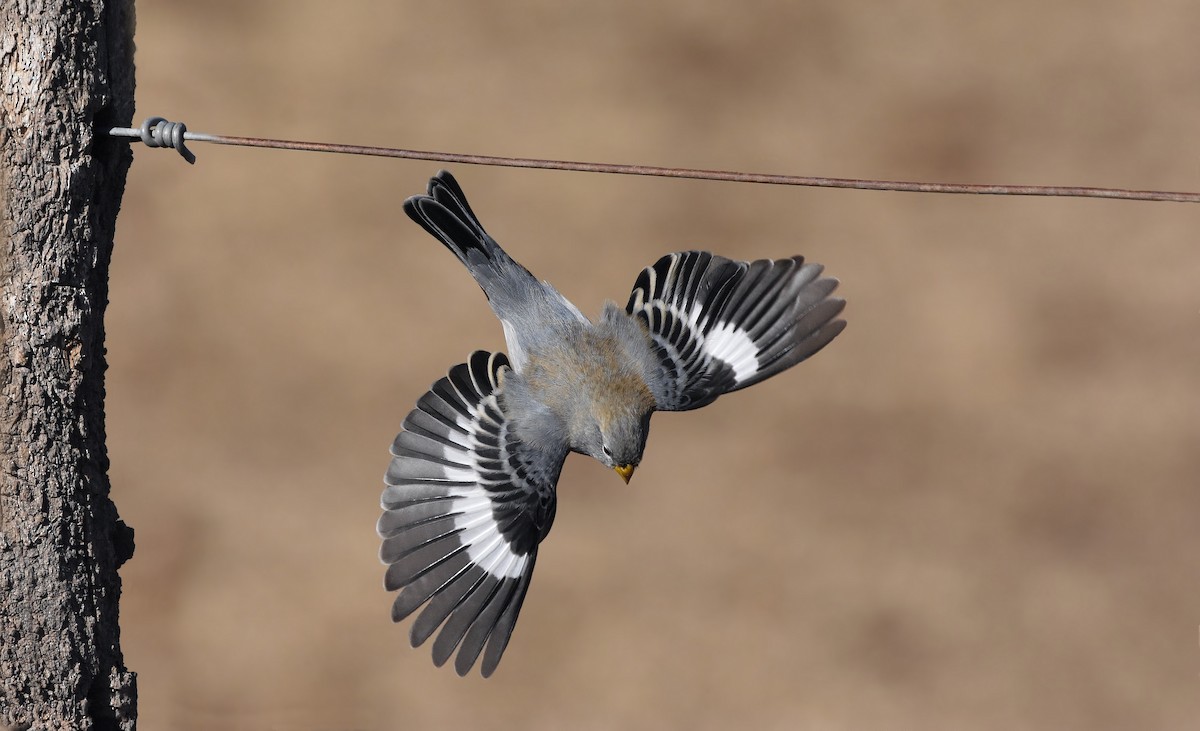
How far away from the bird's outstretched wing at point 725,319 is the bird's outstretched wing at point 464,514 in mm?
309

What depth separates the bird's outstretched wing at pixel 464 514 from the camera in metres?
1.75

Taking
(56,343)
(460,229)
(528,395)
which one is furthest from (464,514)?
(56,343)

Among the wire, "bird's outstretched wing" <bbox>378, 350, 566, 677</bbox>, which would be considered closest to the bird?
"bird's outstretched wing" <bbox>378, 350, 566, 677</bbox>

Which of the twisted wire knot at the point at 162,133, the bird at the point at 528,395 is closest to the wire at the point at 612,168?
the twisted wire knot at the point at 162,133

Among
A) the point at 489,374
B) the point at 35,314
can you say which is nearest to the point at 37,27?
the point at 35,314

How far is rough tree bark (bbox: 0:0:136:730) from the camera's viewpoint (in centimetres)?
140

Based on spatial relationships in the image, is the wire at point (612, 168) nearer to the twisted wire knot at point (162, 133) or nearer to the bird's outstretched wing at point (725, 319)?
the twisted wire knot at point (162, 133)

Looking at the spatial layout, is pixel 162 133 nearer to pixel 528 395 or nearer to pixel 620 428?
pixel 528 395

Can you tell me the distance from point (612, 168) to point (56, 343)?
0.81 metres

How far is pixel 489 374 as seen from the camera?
5.89ft

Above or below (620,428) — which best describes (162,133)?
above

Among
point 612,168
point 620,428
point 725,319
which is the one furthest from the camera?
point 725,319

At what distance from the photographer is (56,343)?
1.44 metres

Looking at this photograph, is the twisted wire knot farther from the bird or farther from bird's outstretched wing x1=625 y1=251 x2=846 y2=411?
bird's outstretched wing x1=625 y1=251 x2=846 y2=411
